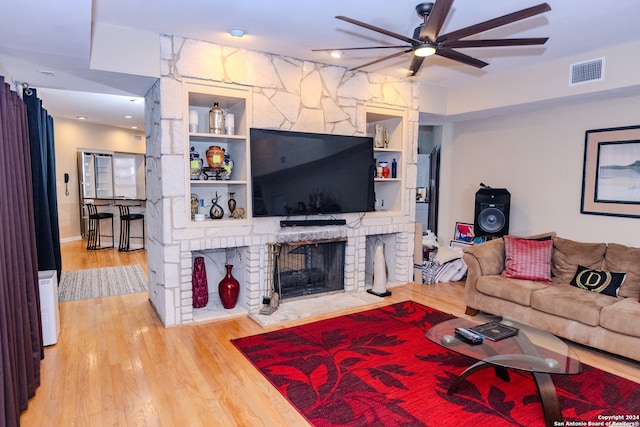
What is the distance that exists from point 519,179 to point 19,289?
5573mm

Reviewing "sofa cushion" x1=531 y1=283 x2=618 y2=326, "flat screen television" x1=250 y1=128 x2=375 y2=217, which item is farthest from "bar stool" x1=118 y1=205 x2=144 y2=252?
"sofa cushion" x1=531 y1=283 x2=618 y2=326

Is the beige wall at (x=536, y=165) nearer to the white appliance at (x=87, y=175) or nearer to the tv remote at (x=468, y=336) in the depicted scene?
the tv remote at (x=468, y=336)

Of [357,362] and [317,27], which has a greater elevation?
[317,27]

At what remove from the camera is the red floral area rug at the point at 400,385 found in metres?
2.30

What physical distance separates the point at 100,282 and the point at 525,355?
5.12 m

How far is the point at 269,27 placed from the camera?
3.27m

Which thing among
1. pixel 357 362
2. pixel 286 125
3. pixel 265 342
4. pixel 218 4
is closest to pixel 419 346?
pixel 357 362

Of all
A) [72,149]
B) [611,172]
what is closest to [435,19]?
[611,172]

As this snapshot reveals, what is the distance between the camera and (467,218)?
5.96m

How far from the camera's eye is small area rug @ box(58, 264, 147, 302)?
4.67 meters

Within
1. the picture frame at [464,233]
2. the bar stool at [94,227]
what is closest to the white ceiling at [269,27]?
the picture frame at [464,233]

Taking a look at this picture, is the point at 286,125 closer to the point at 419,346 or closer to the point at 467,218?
the point at 419,346

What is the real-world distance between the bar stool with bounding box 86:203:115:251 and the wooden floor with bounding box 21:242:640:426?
3901mm

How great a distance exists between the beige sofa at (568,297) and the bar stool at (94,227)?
6.92 metres
